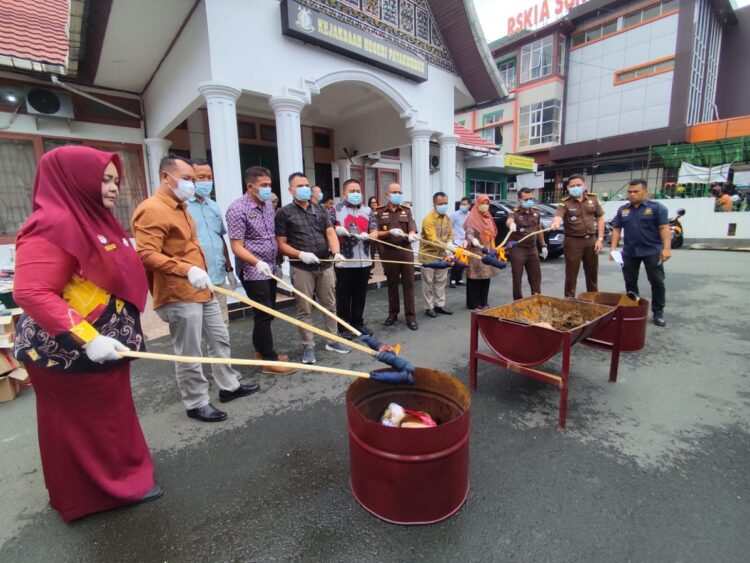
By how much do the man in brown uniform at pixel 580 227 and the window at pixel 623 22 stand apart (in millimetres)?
22848

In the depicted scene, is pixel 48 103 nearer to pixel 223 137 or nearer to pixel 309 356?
pixel 223 137

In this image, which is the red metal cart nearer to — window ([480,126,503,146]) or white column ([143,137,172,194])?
white column ([143,137,172,194])

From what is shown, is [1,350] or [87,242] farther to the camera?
[1,350]

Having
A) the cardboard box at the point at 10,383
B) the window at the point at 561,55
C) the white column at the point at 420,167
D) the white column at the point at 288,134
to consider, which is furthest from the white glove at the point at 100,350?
the window at the point at 561,55

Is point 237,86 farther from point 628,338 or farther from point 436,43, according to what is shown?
point 628,338

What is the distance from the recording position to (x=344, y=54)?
646cm

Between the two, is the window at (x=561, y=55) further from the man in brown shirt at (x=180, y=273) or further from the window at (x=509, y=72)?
the man in brown shirt at (x=180, y=273)

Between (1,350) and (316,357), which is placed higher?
(1,350)

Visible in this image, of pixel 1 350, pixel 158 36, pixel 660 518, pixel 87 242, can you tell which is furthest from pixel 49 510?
pixel 158 36

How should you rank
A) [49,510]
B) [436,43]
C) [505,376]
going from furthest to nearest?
[436,43]
[505,376]
[49,510]

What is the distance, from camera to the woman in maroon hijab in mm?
1615

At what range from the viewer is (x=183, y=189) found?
8.41ft

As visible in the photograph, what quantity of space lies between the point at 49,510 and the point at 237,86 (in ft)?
16.6

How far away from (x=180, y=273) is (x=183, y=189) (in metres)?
0.57
